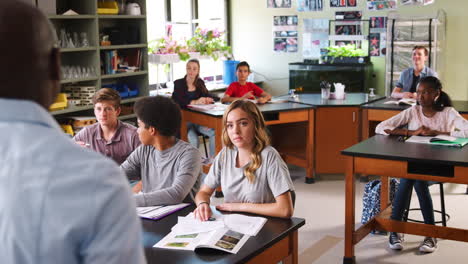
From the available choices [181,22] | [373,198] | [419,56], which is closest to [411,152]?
[373,198]

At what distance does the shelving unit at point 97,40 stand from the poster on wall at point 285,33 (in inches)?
99.5

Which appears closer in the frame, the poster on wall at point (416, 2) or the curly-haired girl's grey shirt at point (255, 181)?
the curly-haired girl's grey shirt at point (255, 181)

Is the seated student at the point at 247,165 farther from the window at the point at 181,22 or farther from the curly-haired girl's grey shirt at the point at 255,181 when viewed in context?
the window at the point at 181,22

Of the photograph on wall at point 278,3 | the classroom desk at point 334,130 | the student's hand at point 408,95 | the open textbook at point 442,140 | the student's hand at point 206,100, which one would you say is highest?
the photograph on wall at point 278,3

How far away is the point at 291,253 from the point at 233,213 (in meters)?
0.31

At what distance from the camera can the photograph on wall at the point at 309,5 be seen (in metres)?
7.98

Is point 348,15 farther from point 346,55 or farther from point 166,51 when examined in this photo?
point 166,51

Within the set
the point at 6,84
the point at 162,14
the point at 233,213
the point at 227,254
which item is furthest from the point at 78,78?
the point at 6,84

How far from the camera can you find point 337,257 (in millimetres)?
3820

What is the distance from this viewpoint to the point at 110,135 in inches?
142

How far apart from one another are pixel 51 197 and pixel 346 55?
23.1 feet

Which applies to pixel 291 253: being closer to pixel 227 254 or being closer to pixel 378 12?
pixel 227 254

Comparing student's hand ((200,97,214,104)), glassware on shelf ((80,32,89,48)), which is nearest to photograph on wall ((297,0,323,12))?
student's hand ((200,97,214,104))

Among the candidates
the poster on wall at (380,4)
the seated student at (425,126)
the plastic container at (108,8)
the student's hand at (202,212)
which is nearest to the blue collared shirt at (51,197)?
the student's hand at (202,212)
